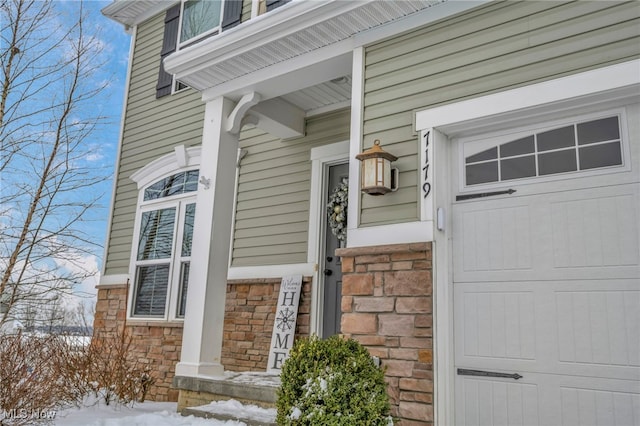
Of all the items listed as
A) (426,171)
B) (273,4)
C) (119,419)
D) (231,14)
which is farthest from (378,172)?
(231,14)

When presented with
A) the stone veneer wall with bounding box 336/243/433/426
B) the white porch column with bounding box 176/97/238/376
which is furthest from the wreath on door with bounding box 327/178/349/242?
the stone veneer wall with bounding box 336/243/433/426

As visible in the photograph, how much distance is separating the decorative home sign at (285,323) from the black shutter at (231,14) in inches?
144

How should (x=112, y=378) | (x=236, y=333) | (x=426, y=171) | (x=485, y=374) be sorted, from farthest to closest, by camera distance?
(x=236, y=333), (x=112, y=378), (x=426, y=171), (x=485, y=374)

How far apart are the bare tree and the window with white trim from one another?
164cm

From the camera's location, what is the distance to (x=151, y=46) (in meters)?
8.27

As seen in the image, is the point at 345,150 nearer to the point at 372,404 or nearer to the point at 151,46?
the point at 372,404

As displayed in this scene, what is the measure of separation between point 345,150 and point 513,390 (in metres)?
3.15

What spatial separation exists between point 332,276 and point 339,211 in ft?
2.43

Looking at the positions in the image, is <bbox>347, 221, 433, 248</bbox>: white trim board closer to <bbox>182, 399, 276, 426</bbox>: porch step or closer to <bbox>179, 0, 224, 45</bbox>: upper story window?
<bbox>182, 399, 276, 426</bbox>: porch step

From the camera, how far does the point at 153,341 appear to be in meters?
6.58

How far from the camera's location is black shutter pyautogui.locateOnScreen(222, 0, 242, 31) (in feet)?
22.2

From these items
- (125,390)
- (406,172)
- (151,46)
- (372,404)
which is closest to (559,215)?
(406,172)

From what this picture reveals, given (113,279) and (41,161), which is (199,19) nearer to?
(41,161)

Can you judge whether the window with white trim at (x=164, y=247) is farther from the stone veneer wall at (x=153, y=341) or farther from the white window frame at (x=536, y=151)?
the white window frame at (x=536, y=151)
